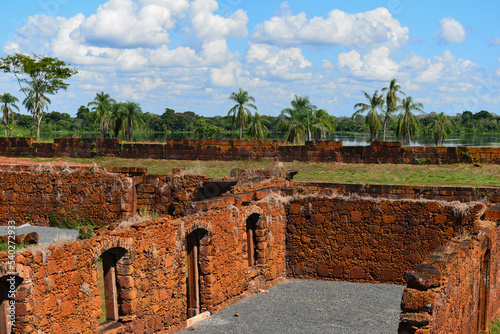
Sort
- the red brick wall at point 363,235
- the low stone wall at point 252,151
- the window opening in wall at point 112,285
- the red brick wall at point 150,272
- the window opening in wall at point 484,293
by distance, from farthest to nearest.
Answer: the low stone wall at point 252,151 < the red brick wall at point 363,235 < the window opening in wall at point 484,293 < the window opening in wall at point 112,285 < the red brick wall at point 150,272

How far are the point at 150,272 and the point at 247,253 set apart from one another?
13.6 feet

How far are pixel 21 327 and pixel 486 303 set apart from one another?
8560 mm

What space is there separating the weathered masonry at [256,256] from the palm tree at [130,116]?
2238 inches

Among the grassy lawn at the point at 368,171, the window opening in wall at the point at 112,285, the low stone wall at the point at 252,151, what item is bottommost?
the window opening in wall at the point at 112,285

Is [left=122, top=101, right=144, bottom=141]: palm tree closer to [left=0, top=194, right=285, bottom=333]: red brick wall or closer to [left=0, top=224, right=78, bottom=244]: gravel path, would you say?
[left=0, top=224, right=78, bottom=244]: gravel path

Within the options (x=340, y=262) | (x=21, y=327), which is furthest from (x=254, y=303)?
(x=21, y=327)

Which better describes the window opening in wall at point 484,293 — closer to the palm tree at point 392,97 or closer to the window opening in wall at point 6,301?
the window opening in wall at point 6,301

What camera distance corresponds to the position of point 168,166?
92.6ft

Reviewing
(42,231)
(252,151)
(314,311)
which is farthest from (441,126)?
(314,311)

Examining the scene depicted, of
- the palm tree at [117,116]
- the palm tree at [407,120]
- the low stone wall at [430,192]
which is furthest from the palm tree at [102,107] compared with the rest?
the low stone wall at [430,192]

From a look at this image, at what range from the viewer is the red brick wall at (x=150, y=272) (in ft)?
30.7

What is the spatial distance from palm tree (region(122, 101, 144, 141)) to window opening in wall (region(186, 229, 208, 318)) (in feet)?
217

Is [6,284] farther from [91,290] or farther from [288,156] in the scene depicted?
[288,156]

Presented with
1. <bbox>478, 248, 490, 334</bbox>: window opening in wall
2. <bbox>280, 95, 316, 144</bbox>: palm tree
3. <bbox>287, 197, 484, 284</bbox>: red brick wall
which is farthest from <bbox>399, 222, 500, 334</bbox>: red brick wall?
<bbox>280, 95, 316, 144</bbox>: palm tree
